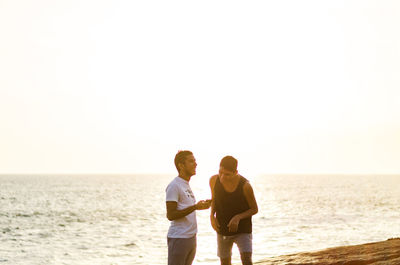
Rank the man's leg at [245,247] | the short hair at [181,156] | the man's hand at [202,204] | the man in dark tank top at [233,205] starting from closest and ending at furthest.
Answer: the man's hand at [202,204] → the short hair at [181,156] → the man in dark tank top at [233,205] → the man's leg at [245,247]

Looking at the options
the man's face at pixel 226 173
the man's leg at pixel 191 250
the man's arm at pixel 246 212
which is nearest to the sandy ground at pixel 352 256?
the man's arm at pixel 246 212

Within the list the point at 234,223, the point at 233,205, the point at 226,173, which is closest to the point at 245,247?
the point at 234,223

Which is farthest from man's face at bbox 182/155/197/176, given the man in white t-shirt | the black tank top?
the black tank top

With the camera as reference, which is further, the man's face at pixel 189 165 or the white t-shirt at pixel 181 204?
the man's face at pixel 189 165

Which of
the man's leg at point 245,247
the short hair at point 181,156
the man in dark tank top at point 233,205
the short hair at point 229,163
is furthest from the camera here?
the man's leg at point 245,247

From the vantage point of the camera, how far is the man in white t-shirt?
6.62 metres

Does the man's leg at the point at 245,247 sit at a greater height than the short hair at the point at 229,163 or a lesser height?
lesser

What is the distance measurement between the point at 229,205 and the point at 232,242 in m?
0.72

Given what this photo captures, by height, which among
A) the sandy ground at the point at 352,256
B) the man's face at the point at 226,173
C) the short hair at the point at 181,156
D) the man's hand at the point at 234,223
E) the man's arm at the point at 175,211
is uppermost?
the short hair at the point at 181,156

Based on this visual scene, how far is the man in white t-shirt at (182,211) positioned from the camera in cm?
662

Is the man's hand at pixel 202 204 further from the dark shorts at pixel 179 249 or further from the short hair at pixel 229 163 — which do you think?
the short hair at pixel 229 163

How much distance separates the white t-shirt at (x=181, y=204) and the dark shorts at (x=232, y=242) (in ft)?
4.02

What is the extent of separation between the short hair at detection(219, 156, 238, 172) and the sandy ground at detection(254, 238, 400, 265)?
4.70 meters

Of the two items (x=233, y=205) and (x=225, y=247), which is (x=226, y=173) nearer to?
(x=233, y=205)
